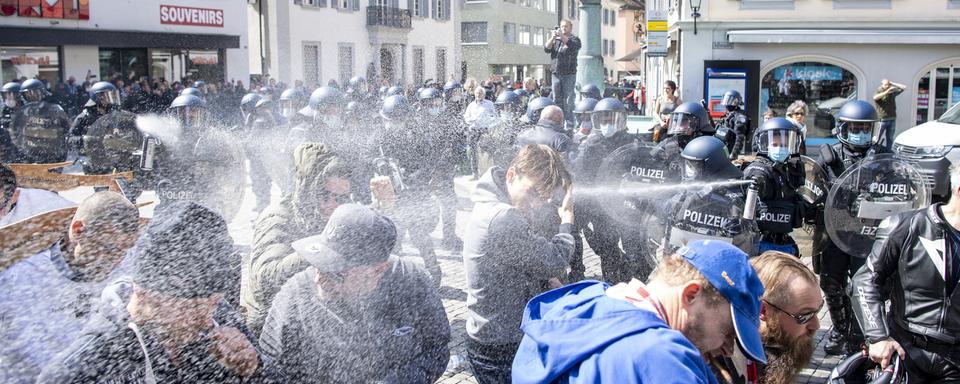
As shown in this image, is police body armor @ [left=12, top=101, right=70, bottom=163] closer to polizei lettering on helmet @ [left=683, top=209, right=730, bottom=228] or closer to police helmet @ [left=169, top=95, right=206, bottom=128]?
police helmet @ [left=169, top=95, right=206, bottom=128]

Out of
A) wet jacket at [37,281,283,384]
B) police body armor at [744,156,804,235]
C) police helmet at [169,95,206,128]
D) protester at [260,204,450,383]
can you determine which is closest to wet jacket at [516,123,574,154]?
police body armor at [744,156,804,235]

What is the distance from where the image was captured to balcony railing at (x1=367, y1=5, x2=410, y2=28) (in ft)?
145

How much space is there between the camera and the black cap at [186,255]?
2.68m

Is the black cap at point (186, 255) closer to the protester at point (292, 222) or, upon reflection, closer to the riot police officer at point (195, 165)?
the protester at point (292, 222)

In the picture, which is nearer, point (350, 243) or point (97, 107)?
A: point (350, 243)

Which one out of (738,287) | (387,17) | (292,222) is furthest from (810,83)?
(387,17)

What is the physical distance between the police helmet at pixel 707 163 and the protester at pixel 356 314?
2.50 metres

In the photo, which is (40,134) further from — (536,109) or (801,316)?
(801,316)

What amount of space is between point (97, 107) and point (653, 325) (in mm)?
9276

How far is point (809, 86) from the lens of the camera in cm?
2000

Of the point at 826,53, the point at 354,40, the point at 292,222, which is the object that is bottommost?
the point at 292,222

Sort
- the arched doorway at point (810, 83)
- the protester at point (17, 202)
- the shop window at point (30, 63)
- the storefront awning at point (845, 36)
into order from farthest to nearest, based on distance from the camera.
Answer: the shop window at point (30, 63), the arched doorway at point (810, 83), the storefront awning at point (845, 36), the protester at point (17, 202)

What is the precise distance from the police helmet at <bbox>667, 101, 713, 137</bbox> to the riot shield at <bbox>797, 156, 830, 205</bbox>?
43.7 inches

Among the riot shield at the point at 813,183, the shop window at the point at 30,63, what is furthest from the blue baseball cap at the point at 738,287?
the shop window at the point at 30,63
